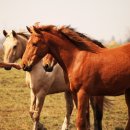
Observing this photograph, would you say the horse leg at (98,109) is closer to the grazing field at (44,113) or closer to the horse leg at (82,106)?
the grazing field at (44,113)

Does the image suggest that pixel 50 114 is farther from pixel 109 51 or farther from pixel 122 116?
pixel 109 51

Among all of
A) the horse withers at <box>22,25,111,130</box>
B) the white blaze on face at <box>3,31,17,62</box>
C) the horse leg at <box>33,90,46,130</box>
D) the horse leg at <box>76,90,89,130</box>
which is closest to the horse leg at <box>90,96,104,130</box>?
the horse leg at <box>33,90,46,130</box>

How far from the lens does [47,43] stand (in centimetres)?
601

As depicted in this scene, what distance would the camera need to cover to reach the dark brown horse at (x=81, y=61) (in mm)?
5910

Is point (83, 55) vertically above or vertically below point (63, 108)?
above

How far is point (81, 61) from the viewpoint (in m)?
6.04

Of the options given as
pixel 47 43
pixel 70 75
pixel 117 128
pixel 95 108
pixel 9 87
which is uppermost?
pixel 47 43

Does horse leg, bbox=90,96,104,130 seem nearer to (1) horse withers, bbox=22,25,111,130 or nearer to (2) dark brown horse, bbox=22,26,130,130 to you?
(2) dark brown horse, bbox=22,26,130,130

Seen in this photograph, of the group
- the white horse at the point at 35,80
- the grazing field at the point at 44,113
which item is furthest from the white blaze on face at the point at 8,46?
the grazing field at the point at 44,113

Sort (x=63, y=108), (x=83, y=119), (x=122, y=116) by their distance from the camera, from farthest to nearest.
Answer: (x=63, y=108) → (x=122, y=116) → (x=83, y=119)

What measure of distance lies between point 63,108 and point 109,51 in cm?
545

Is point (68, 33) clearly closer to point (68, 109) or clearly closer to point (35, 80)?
point (35, 80)

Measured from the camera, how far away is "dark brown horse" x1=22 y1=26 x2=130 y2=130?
5.91 meters

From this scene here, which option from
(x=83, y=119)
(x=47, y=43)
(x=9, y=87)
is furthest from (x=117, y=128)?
(x=9, y=87)
